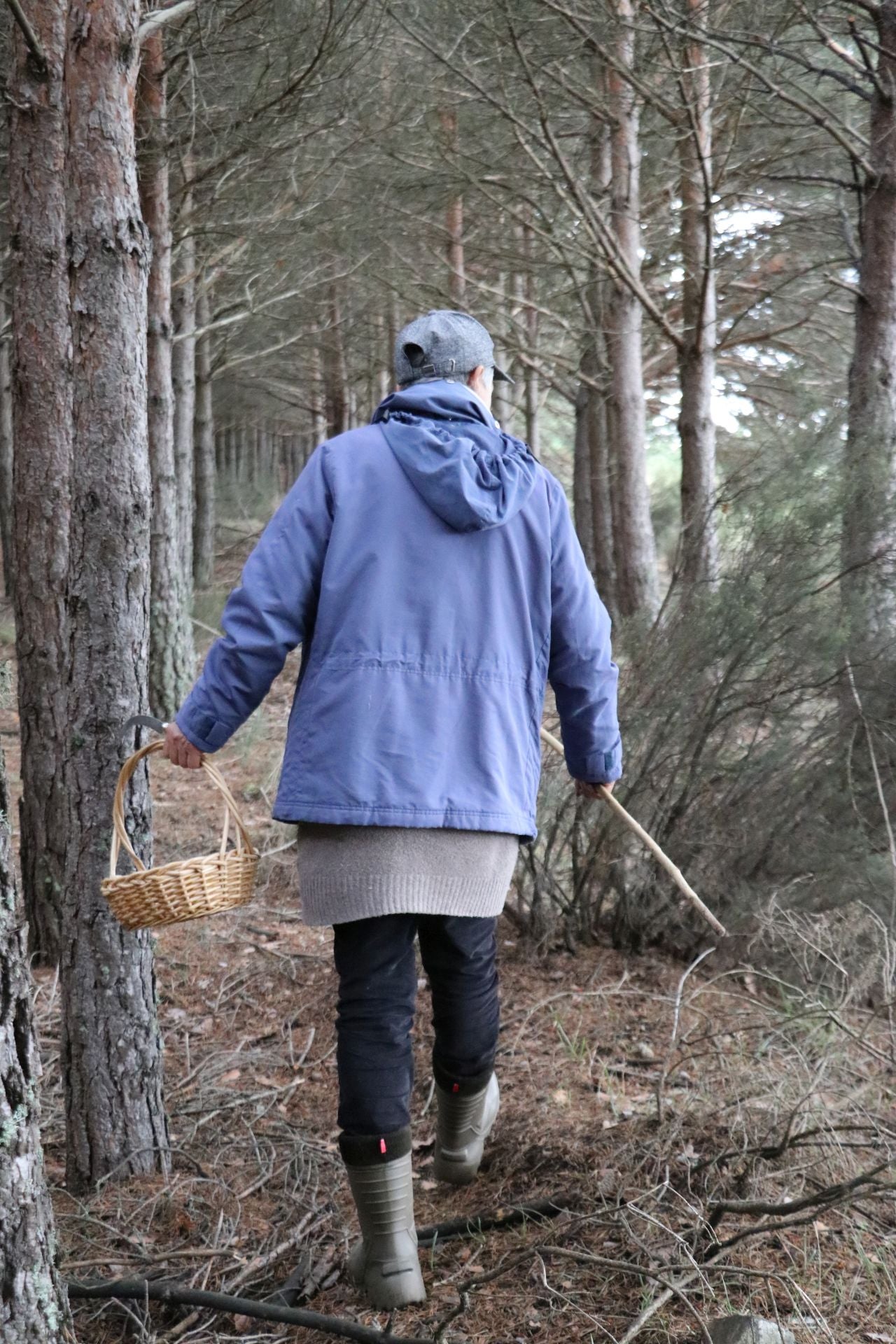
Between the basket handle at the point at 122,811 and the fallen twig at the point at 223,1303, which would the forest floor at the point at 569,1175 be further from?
the basket handle at the point at 122,811

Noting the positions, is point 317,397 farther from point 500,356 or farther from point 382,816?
point 382,816

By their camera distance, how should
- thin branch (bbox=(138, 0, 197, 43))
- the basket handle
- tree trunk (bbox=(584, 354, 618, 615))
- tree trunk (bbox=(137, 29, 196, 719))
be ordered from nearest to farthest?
1. the basket handle
2. thin branch (bbox=(138, 0, 197, 43))
3. tree trunk (bbox=(137, 29, 196, 719))
4. tree trunk (bbox=(584, 354, 618, 615))

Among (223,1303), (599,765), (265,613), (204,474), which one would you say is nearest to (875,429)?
(599,765)

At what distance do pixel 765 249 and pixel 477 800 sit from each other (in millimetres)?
8250

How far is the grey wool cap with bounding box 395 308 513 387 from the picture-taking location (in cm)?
242

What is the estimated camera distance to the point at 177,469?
9.41 meters

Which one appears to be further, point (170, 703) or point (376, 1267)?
point (170, 703)

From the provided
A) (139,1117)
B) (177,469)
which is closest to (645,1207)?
(139,1117)

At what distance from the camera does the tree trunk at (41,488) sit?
3.97m

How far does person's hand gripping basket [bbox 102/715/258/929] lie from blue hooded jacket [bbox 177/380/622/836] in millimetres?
214

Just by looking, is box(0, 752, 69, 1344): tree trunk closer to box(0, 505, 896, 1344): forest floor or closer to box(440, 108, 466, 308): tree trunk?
box(0, 505, 896, 1344): forest floor

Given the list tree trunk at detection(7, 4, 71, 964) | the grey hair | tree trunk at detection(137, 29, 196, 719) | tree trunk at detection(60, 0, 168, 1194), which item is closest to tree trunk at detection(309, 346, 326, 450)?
tree trunk at detection(137, 29, 196, 719)

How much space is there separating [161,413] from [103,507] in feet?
16.5

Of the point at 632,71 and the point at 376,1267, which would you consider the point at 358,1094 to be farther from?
the point at 632,71
